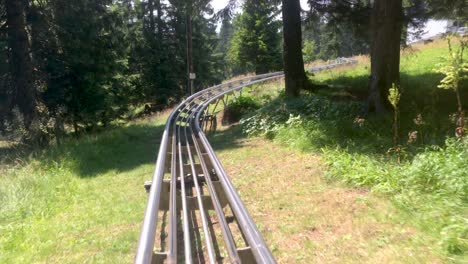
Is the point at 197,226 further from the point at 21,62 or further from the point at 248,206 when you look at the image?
the point at 21,62

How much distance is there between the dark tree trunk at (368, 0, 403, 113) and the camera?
10.4 metres

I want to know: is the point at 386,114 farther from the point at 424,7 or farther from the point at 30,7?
the point at 30,7

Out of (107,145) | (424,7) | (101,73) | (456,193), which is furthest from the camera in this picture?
(101,73)

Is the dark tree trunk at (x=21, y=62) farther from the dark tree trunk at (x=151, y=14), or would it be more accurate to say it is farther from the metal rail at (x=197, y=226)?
the dark tree trunk at (x=151, y=14)

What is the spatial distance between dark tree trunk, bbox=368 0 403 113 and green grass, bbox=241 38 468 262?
1.90ft

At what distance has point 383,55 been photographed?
1051cm

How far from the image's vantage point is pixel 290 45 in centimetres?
1534

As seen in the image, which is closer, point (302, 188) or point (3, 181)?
point (302, 188)

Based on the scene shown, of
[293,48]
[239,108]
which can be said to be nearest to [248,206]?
[293,48]

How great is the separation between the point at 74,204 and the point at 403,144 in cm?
646

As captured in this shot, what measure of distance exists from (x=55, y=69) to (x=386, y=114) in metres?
15.6

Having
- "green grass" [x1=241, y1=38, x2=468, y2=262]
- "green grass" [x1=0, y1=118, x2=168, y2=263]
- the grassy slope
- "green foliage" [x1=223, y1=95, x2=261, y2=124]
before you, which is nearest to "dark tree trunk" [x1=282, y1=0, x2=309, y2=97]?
"green grass" [x1=241, y1=38, x2=468, y2=262]

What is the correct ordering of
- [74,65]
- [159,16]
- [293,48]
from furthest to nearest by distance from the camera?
[159,16] → [74,65] → [293,48]

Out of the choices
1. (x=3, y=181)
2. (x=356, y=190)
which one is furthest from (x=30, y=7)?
(x=356, y=190)
